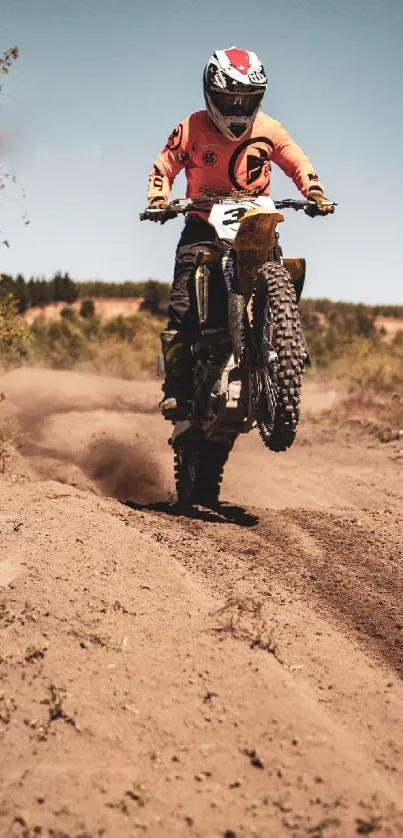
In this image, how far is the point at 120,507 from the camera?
5.61 meters

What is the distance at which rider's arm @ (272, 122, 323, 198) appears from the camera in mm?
6438

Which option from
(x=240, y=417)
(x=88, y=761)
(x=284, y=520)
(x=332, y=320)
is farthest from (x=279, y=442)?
(x=332, y=320)

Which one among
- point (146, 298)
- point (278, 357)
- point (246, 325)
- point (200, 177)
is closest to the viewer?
point (278, 357)

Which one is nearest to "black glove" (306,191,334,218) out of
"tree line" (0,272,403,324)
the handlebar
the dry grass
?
the handlebar

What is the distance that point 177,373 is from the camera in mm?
6469

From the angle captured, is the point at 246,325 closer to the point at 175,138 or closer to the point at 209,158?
the point at 209,158

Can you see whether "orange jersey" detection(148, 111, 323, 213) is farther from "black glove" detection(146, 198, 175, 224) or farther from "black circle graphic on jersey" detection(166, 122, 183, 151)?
"black glove" detection(146, 198, 175, 224)

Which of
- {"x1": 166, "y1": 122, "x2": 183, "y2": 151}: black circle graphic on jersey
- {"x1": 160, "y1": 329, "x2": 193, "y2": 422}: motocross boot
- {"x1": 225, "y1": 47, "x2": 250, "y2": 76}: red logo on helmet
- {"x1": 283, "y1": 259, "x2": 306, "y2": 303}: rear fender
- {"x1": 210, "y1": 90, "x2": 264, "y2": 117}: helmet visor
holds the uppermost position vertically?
{"x1": 225, "y1": 47, "x2": 250, "y2": 76}: red logo on helmet

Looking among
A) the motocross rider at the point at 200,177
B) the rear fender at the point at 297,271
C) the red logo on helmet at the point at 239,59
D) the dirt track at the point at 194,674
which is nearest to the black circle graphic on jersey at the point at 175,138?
the motocross rider at the point at 200,177

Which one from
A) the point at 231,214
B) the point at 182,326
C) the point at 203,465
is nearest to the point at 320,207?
the point at 231,214

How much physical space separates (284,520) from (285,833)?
3930 millimetres

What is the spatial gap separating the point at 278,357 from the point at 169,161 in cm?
241

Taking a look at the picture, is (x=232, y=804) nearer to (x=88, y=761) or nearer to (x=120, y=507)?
(x=88, y=761)

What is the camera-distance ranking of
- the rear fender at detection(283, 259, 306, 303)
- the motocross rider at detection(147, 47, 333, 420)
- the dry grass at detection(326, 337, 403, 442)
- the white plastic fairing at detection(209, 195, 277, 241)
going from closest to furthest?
the white plastic fairing at detection(209, 195, 277, 241)
the rear fender at detection(283, 259, 306, 303)
the motocross rider at detection(147, 47, 333, 420)
the dry grass at detection(326, 337, 403, 442)
